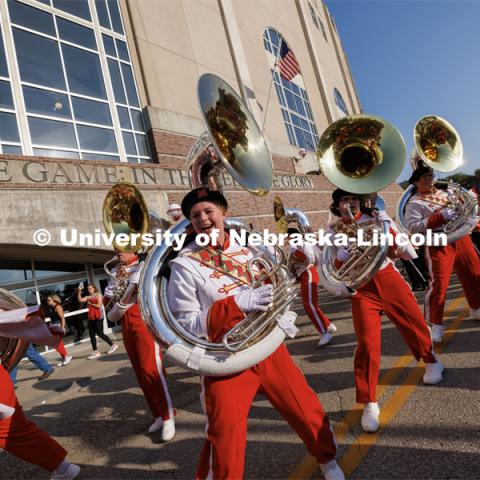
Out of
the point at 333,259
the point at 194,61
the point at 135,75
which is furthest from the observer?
the point at 194,61

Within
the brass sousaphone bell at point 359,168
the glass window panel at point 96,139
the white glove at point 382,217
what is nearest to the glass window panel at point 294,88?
the glass window panel at point 96,139

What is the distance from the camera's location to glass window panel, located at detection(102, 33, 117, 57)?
445 inches

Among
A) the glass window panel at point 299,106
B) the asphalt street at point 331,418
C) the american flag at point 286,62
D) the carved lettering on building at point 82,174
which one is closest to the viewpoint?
the asphalt street at point 331,418

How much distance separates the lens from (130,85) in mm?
11625

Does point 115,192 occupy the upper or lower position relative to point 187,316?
upper

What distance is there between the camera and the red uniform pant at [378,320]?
8.16 ft

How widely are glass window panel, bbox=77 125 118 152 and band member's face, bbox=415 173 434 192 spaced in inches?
379

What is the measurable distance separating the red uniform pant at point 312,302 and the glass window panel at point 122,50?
1129 cm

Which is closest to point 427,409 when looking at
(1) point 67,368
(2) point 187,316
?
(2) point 187,316

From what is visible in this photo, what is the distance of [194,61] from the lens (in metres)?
13.8

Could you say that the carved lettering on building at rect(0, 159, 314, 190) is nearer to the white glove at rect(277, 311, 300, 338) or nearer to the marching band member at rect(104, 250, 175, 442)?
the marching band member at rect(104, 250, 175, 442)

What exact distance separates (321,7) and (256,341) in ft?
138

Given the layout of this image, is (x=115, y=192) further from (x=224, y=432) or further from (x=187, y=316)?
(x=224, y=432)

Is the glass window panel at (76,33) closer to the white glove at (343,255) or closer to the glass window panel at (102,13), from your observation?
the glass window panel at (102,13)
